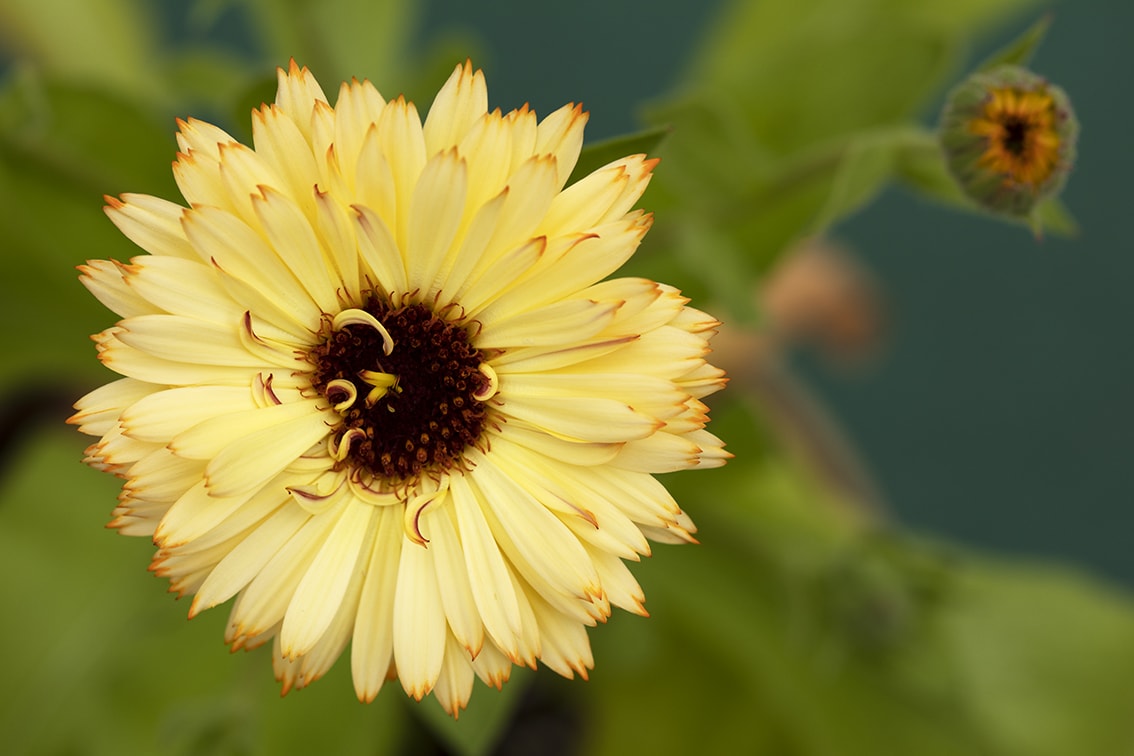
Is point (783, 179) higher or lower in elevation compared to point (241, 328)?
higher

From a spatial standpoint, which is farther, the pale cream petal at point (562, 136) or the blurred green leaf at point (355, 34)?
the blurred green leaf at point (355, 34)

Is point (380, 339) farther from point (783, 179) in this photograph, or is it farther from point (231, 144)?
point (783, 179)

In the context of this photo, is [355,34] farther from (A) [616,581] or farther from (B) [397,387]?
(A) [616,581]

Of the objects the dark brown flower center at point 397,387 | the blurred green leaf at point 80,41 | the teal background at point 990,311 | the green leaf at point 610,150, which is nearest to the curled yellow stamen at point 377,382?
the dark brown flower center at point 397,387

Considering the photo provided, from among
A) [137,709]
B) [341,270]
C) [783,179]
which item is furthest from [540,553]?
[137,709]

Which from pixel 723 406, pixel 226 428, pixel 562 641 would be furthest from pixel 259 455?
pixel 723 406

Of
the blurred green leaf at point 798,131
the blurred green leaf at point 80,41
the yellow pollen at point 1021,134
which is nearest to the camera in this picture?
the yellow pollen at point 1021,134

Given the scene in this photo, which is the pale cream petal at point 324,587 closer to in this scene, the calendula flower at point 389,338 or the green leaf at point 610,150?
the calendula flower at point 389,338

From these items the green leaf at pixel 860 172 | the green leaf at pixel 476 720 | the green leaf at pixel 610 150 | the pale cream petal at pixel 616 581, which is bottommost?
the green leaf at pixel 476 720
